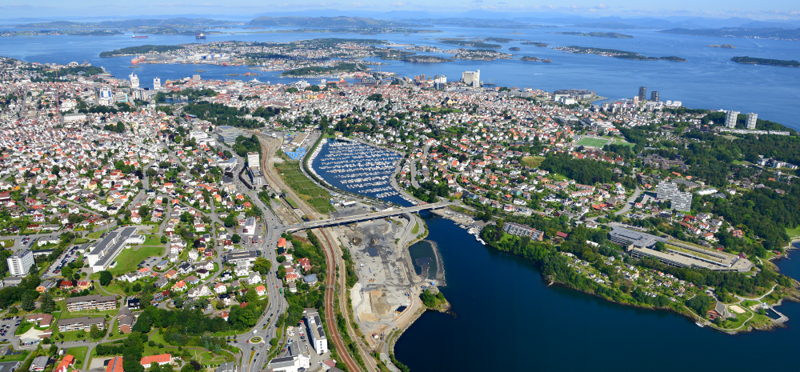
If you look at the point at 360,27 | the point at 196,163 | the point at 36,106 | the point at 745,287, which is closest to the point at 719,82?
the point at 745,287

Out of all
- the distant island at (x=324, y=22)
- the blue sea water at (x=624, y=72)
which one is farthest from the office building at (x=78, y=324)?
the distant island at (x=324, y=22)

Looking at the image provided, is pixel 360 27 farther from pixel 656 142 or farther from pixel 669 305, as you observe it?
pixel 669 305

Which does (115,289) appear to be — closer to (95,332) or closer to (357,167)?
(95,332)

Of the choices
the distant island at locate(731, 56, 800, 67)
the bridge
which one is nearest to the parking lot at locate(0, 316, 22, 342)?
the bridge

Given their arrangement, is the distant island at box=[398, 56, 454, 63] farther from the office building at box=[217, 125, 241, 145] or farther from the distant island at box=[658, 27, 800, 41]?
the distant island at box=[658, 27, 800, 41]

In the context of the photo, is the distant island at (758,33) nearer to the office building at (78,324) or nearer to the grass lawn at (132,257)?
the grass lawn at (132,257)
